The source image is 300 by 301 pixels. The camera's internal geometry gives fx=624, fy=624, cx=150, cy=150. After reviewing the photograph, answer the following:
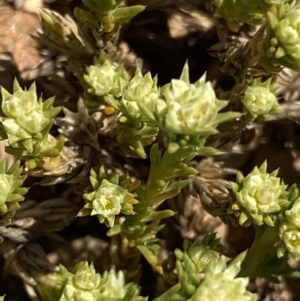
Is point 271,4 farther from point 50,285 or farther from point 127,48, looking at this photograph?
point 50,285

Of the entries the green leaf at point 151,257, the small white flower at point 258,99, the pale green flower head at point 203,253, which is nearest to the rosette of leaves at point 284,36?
the small white flower at point 258,99

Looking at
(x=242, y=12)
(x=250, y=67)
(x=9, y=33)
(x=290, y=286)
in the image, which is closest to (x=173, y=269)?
(x=290, y=286)

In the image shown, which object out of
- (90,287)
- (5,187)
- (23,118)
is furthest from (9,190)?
(90,287)

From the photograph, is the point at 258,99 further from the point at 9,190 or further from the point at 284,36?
the point at 9,190

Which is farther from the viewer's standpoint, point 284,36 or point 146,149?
point 146,149

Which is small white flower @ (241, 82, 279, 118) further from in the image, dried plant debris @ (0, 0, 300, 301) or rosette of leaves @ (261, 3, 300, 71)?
rosette of leaves @ (261, 3, 300, 71)

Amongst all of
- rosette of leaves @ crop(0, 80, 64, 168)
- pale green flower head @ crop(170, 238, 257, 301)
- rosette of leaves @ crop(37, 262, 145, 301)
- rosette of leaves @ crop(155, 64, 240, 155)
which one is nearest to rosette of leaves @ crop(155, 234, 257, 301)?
pale green flower head @ crop(170, 238, 257, 301)
